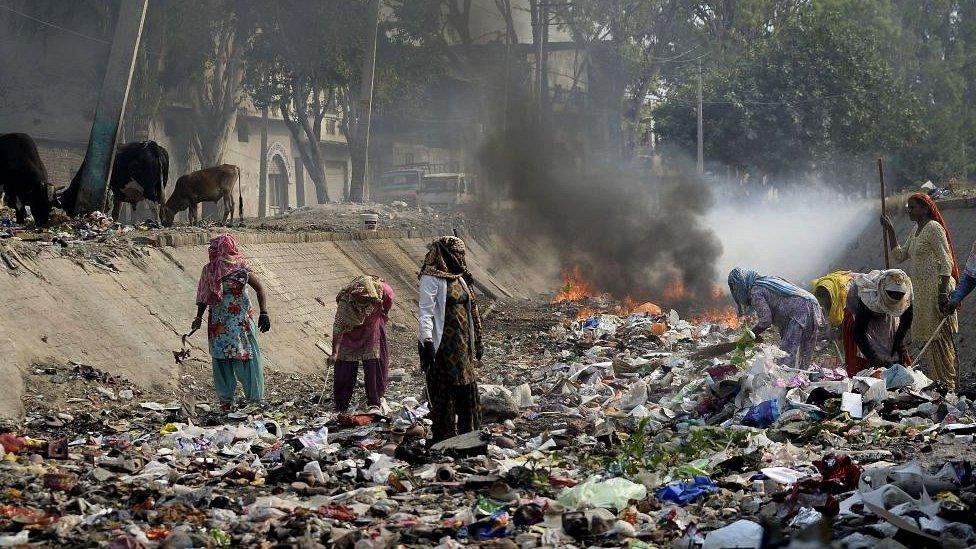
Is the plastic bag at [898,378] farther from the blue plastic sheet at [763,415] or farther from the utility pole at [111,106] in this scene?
the utility pole at [111,106]

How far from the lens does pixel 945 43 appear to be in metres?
53.1

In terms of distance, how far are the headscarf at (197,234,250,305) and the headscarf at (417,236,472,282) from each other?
2.69m

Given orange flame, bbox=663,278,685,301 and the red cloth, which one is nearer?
the red cloth

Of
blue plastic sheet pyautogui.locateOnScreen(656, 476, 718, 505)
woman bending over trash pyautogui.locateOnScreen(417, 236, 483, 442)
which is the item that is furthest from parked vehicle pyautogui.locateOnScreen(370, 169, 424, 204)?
blue plastic sheet pyautogui.locateOnScreen(656, 476, 718, 505)

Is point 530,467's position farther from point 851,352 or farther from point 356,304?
point 851,352

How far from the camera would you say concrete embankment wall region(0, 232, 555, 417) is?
426 inches

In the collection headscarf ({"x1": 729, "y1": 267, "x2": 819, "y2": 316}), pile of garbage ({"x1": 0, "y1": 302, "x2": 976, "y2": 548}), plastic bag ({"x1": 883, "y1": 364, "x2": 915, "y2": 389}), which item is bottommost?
pile of garbage ({"x1": 0, "y1": 302, "x2": 976, "y2": 548})

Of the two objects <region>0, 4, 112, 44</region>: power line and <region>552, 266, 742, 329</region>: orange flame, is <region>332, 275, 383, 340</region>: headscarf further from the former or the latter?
<region>0, 4, 112, 44</region>: power line

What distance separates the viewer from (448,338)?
8.27 meters

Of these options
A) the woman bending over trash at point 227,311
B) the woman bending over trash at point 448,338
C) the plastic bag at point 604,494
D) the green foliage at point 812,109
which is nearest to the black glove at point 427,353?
the woman bending over trash at point 448,338

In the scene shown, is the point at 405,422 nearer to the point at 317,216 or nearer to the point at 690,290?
the point at 317,216

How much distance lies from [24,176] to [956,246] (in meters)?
14.4

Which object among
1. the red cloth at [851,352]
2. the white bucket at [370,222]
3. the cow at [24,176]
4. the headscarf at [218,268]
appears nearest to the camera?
the headscarf at [218,268]

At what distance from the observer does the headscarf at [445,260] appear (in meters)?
8.21
